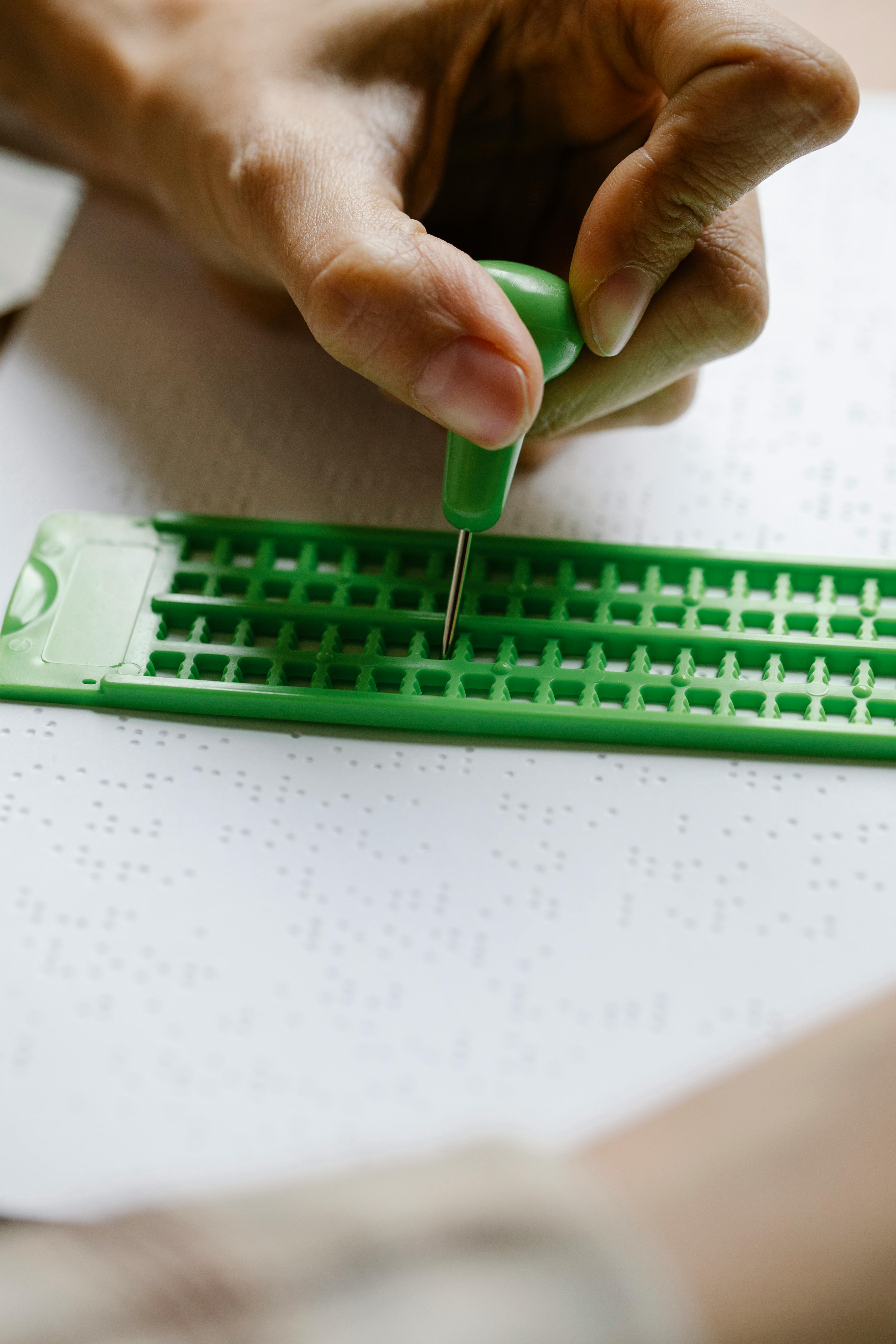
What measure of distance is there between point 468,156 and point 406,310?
1.11 feet

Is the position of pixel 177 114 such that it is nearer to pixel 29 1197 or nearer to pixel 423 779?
pixel 423 779

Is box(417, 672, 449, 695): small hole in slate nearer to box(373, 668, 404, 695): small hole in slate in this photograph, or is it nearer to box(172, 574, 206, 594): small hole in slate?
box(373, 668, 404, 695): small hole in slate

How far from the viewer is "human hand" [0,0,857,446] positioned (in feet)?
2.18

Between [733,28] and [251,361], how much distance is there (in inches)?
18.2

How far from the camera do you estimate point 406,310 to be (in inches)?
25.9

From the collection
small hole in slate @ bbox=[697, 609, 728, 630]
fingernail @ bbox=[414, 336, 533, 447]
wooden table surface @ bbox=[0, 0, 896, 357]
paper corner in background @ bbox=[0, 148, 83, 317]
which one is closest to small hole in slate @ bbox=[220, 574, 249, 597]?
fingernail @ bbox=[414, 336, 533, 447]

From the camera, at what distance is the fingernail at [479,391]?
0.65 meters

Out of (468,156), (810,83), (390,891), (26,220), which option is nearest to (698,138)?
(810,83)

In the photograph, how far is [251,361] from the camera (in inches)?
37.6

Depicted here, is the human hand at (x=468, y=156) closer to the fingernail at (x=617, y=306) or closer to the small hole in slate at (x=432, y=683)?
the fingernail at (x=617, y=306)

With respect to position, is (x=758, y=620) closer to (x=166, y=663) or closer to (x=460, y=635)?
(x=460, y=635)

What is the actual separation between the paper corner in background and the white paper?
111cm

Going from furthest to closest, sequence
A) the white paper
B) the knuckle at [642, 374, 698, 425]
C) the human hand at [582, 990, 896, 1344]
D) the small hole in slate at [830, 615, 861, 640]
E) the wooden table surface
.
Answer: the wooden table surface → the knuckle at [642, 374, 698, 425] → the small hole in slate at [830, 615, 861, 640] → the white paper → the human hand at [582, 990, 896, 1344]

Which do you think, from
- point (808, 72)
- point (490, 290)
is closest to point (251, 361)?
point (490, 290)
